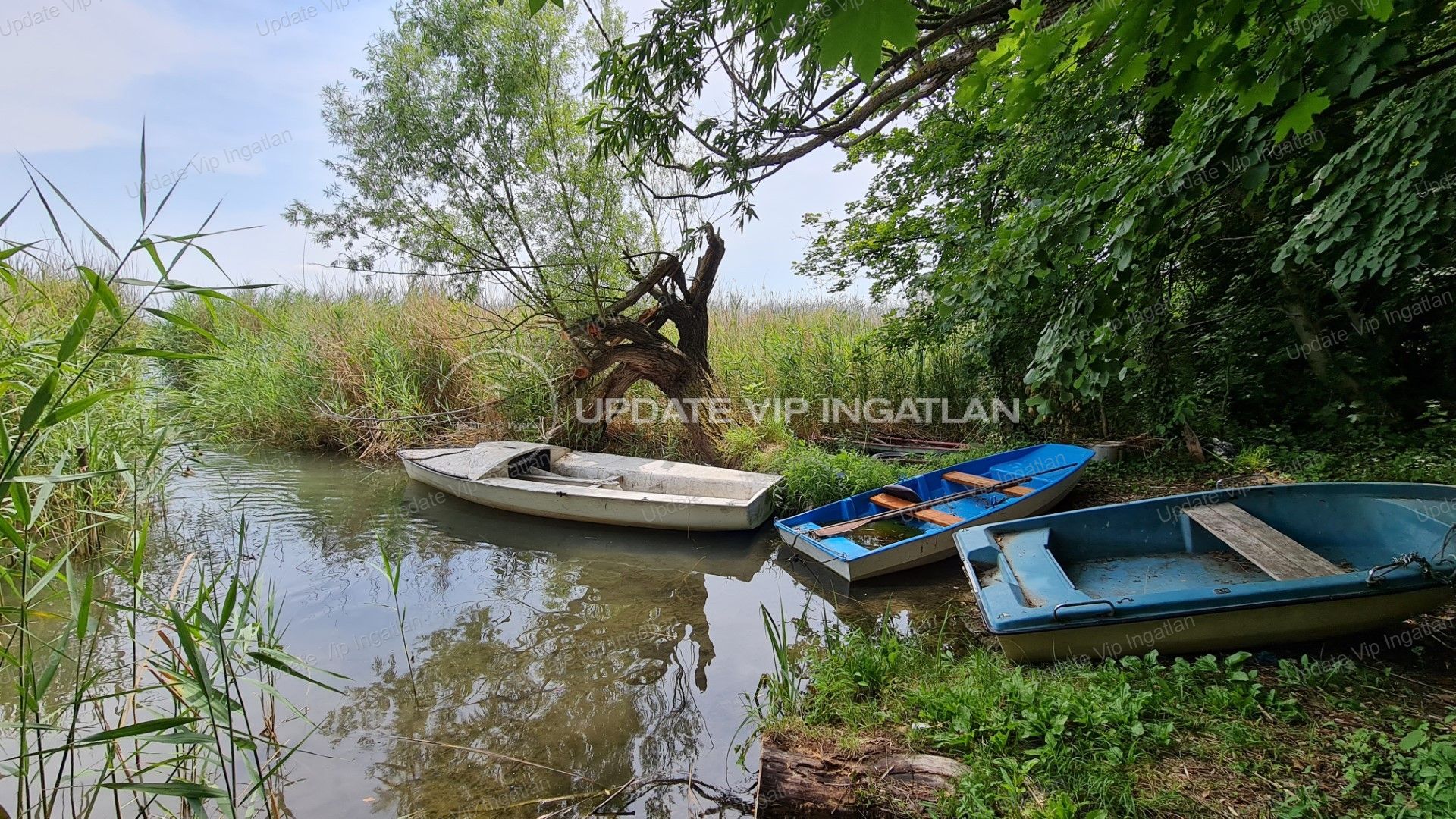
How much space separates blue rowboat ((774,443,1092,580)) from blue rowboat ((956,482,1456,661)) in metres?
0.62

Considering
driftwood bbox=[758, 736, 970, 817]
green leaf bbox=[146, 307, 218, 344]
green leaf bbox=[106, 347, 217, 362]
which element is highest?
green leaf bbox=[146, 307, 218, 344]

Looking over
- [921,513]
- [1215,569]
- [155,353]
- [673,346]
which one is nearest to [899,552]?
[921,513]

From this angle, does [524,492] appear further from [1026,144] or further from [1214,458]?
[1214,458]

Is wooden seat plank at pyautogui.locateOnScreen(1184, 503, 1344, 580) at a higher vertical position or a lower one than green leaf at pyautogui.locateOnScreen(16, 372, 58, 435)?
lower

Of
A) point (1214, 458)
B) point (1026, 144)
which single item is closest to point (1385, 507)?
point (1214, 458)

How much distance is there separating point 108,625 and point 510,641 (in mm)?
2751

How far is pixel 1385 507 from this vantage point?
3.45 metres

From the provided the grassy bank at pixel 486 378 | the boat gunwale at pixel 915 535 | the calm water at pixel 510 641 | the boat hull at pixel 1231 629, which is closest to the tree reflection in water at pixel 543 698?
the calm water at pixel 510 641

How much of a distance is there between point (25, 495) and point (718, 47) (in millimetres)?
3921

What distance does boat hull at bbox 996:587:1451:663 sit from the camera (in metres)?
2.78

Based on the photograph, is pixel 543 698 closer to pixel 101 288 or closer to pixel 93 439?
pixel 101 288

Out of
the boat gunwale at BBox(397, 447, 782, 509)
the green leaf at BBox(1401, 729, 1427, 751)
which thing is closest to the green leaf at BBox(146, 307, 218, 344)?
the green leaf at BBox(1401, 729, 1427, 751)

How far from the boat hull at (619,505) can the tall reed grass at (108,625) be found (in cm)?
225
